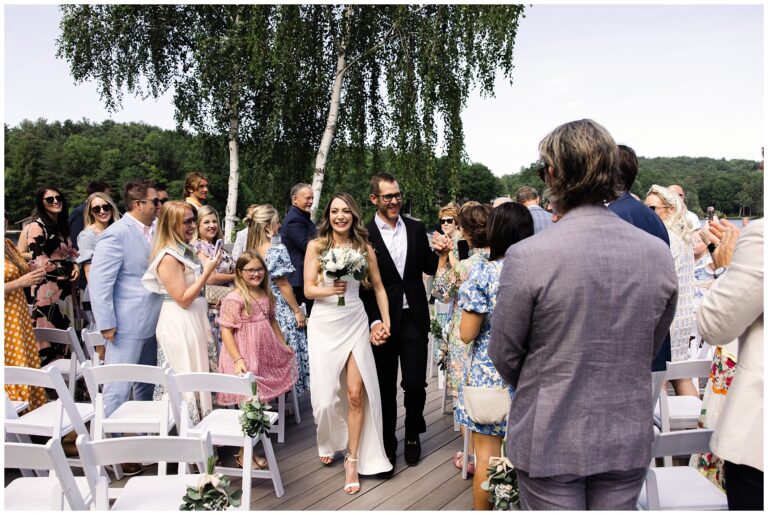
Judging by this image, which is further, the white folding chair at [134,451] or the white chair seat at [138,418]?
the white chair seat at [138,418]

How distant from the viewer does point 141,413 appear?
400cm

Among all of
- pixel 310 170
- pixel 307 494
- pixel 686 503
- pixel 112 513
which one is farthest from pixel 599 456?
pixel 310 170

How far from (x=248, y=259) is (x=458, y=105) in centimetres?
1074

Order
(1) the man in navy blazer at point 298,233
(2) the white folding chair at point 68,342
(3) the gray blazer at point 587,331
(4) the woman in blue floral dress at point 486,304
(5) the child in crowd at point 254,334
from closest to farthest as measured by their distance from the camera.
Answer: (3) the gray blazer at point 587,331, (4) the woman in blue floral dress at point 486,304, (5) the child in crowd at point 254,334, (2) the white folding chair at point 68,342, (1) the man in navy blazer at point 298,233

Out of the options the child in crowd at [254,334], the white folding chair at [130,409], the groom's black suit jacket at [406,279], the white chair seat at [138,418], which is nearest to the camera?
the white folding chair at [130,409]

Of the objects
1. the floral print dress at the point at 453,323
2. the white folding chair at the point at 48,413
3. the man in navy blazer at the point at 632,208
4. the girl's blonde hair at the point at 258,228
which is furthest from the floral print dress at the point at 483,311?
the girl's blonde hair at the point at 258,228

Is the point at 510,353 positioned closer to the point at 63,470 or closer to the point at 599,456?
the point at 599,456

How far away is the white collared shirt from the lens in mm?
4375

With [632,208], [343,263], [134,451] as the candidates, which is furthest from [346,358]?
[632,208]

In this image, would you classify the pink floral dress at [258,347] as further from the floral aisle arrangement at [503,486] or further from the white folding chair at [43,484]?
the floral aisle arrangement at [503,486]

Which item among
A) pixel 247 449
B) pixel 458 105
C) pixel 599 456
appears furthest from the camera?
pixel 458 105

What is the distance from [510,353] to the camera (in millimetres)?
1897

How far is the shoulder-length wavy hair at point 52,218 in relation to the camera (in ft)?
18.5

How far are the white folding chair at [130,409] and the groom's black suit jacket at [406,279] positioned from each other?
1.60 m
